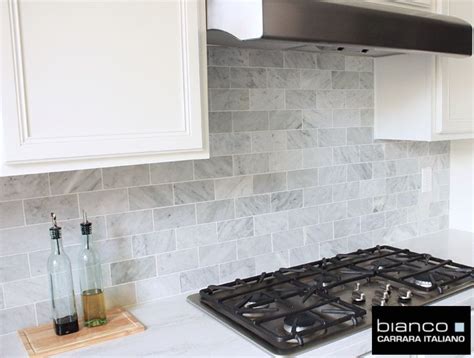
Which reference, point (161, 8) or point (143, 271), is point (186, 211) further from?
point (161, 8)

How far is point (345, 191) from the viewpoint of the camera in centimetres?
214

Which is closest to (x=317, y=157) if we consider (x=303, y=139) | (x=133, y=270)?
(x=303, y=139)

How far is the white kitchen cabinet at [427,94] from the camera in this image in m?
1.99

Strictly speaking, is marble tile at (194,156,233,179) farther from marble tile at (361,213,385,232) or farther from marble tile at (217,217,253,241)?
marble tile at (361,213,385,232)

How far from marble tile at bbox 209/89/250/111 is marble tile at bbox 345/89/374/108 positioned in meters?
0.54

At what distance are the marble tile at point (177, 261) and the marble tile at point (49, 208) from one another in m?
0.34

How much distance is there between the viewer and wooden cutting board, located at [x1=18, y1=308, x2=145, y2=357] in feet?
4.33

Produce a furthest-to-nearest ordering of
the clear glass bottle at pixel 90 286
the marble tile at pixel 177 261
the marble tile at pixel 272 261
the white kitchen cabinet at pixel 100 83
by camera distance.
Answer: the marble tile at pixel 272 261, the marble tile at pixel 177 261, the clear glass bottle at pixel 90 286, the white kitchen cabinet at pixel 100 83

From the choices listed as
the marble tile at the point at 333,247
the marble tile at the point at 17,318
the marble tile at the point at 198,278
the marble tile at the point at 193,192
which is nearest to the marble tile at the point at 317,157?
the marble tile at the point at 333,247

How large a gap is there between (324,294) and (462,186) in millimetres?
1324

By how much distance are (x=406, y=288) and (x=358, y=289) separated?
0.17 meters

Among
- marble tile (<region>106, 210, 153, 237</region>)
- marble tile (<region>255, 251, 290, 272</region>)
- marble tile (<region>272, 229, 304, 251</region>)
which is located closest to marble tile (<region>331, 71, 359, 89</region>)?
marble tile (<region>272, 229, 304, 251</region>)

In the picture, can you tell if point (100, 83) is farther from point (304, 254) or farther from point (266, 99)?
point (304, 254)

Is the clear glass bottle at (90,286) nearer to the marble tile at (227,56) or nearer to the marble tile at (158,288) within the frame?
the marble tile at (158,288)
